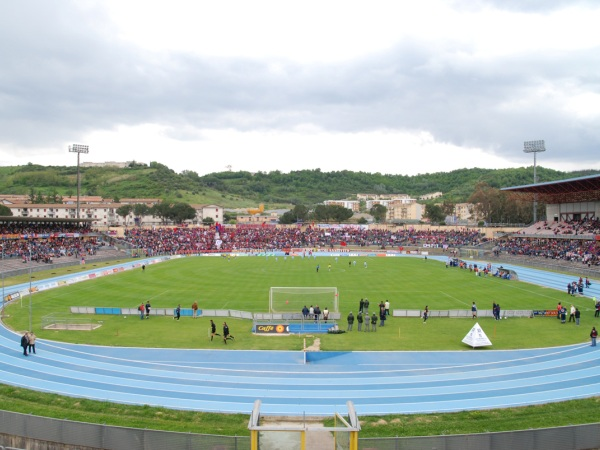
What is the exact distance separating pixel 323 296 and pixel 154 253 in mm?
45652

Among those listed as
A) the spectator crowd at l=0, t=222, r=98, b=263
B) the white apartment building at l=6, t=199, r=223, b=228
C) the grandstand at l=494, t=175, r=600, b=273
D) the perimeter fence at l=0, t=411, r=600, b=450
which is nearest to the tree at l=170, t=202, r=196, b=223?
the white apartment building at l=6, t=199, r=223, b=228

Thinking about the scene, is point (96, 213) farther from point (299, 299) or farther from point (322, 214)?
point (299, 299)

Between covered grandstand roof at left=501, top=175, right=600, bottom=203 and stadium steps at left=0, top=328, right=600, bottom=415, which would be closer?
stadium steps at left=0, top=328, right=600, bottom=415

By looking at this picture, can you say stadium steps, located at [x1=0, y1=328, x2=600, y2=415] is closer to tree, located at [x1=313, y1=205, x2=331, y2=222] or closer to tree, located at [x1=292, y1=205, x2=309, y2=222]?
tree, located at [x1=292, y1=205, x2=309, y2=222]

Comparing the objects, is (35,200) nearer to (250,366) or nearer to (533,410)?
(250,366)

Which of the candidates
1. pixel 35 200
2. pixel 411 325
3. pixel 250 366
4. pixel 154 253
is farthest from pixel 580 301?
pixel 35 200

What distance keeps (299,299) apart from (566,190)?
176 ft

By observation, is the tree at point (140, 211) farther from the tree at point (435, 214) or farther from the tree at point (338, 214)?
the tree at point (435, 214)

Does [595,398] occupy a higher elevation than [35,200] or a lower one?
lower

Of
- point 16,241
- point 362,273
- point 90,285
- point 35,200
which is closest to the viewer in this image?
point 90,285

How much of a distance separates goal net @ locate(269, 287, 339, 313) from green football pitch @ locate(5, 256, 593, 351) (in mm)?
732

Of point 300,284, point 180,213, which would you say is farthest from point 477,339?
point 180,213

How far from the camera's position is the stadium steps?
15125 millimetres

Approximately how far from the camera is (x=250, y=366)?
61.3ft
